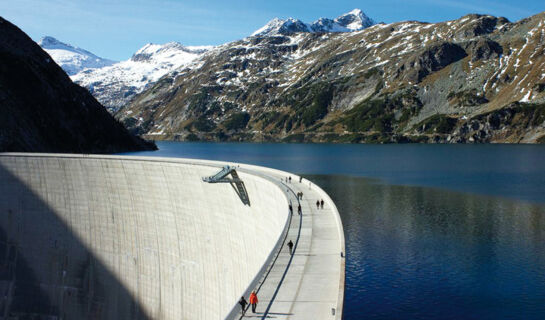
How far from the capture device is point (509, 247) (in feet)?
171

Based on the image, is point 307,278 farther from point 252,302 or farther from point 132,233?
point 132,233

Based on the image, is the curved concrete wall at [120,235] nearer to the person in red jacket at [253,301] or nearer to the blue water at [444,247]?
the blue water at [444,247]

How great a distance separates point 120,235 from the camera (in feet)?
186

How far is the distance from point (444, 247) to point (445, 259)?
421cm

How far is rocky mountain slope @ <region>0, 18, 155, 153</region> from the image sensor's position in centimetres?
10016

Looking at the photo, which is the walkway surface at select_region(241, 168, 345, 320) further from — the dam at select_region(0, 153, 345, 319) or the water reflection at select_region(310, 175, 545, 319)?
the water reflection at select_region(310, 175, 545, 319)

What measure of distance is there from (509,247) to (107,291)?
44.7 m

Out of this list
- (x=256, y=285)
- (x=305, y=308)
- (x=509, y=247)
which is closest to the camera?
(x=305, y=308)

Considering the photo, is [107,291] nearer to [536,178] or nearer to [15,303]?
[15,303]

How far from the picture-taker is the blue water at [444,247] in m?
38.4

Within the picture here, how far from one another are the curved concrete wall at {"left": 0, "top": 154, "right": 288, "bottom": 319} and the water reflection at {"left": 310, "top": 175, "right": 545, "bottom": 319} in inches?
482

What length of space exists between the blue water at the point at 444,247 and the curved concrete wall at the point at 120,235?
12583 mm

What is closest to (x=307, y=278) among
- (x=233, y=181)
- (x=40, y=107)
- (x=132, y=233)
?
(x=233, y=181)

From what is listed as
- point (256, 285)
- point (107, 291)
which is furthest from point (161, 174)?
point (256, 285)
